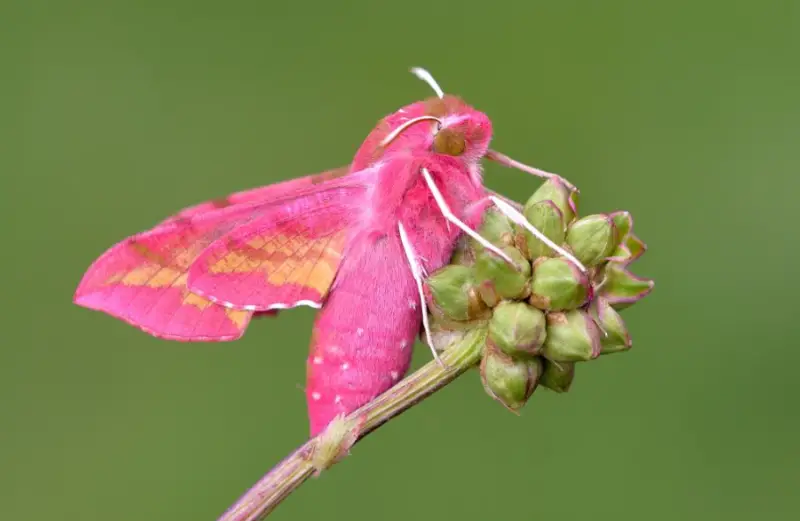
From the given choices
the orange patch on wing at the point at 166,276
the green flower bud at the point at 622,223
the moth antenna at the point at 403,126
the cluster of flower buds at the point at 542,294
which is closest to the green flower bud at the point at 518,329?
the cluster of flower buds at the point at 542,294

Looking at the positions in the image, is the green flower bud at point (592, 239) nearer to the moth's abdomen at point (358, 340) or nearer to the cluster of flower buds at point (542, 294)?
the cluster of flower buds at point (542, 294)

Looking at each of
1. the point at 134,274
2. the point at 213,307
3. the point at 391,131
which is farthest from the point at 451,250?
the point at 134,274

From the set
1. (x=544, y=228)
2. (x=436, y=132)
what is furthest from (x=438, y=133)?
(x=544, y=228)

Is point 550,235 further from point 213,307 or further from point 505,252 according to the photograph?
point 213,307

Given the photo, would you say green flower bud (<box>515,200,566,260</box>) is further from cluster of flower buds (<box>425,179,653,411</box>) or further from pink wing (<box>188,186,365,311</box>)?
pink wing (<box>188,186,365,311</box>)

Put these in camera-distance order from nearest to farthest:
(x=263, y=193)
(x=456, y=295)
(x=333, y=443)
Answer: (x=333, y=443)
(x=456, y=295)
(x=263, y=193)

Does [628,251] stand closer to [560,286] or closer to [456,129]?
[560,286]
